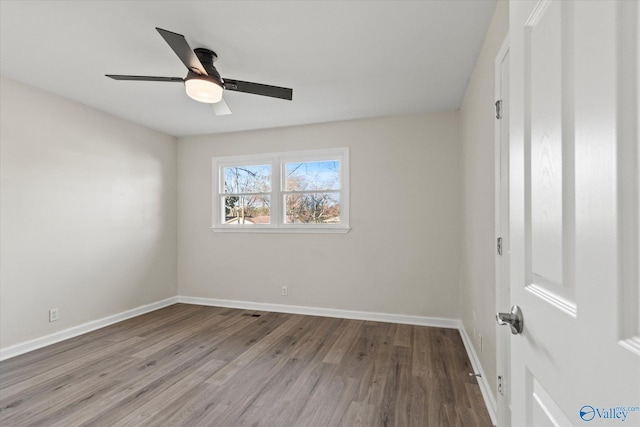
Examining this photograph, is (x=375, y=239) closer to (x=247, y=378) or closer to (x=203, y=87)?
(x=247, y=378)

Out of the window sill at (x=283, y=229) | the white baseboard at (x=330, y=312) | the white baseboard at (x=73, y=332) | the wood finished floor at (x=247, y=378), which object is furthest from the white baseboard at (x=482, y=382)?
the white baseboard at (x=73, y=332)

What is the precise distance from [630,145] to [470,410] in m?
2.20

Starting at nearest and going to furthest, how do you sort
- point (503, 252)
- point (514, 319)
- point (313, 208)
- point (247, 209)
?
point (514, 319) < point (503, 252) < point (313, 208) < point (247, 209)

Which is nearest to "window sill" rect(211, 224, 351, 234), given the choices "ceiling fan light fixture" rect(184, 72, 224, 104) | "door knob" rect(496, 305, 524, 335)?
"ceiling fan light fixture" rect(184, 72, 224, 104)

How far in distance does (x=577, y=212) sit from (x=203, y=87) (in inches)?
90.0

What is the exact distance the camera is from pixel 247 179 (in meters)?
4.50

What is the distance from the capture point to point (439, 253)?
361 cm

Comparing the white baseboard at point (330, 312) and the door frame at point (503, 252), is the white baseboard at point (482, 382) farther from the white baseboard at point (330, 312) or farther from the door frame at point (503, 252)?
the white baseboard at point (330, 312)

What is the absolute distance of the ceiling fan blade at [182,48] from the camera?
1692mm

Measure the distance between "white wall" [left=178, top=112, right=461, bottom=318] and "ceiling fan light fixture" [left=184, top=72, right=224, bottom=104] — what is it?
6.44 ft

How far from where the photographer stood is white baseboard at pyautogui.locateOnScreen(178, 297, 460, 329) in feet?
11.8

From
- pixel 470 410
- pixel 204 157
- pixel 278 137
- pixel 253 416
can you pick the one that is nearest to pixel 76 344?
pixel 253 416

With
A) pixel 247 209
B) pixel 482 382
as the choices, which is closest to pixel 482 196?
pixel 482 382

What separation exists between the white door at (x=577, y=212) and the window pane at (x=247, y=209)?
12.4ft
